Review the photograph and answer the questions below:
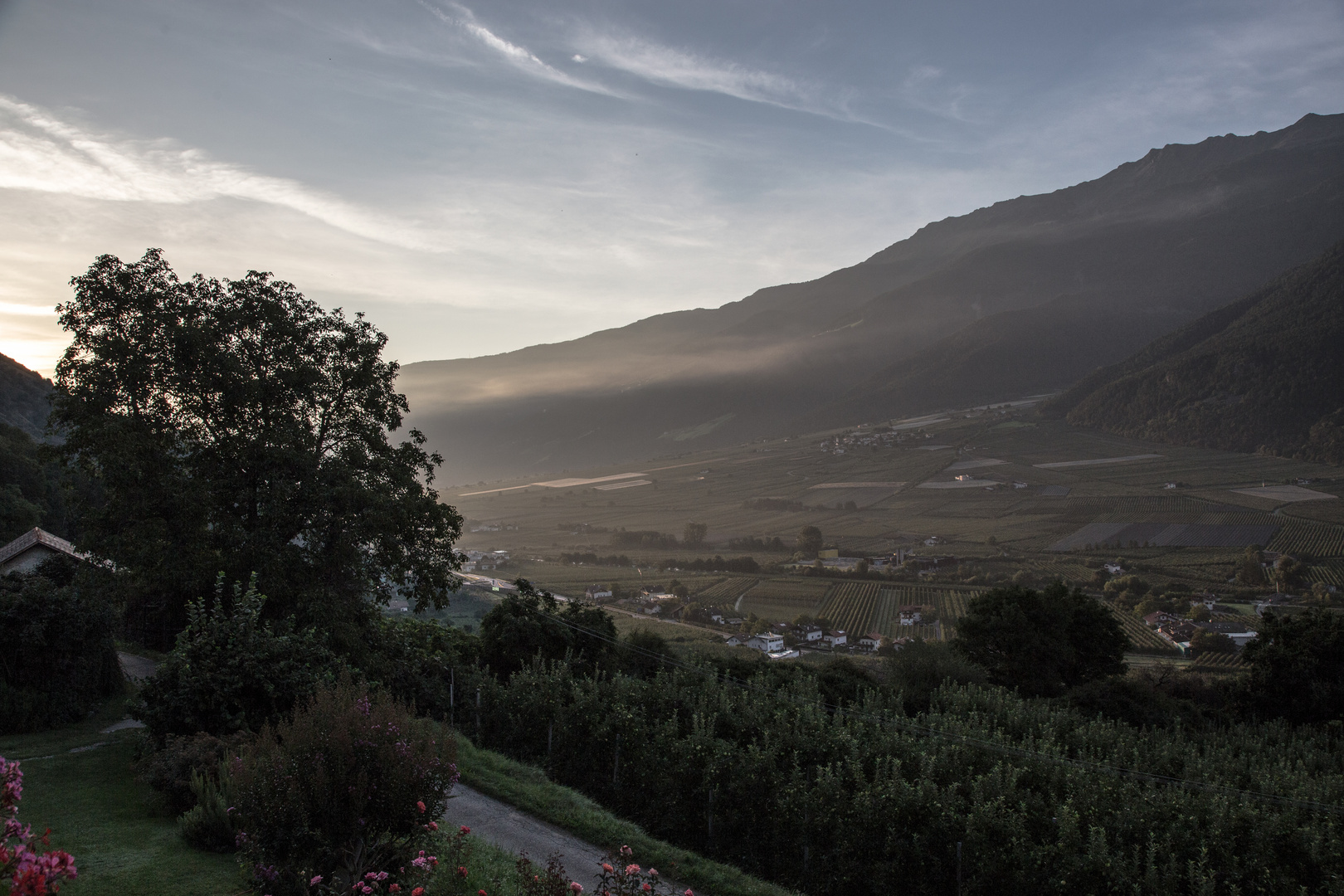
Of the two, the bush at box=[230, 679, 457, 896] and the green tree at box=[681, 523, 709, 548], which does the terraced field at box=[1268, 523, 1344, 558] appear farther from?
the bush at box=[230, 679, 457, 896]

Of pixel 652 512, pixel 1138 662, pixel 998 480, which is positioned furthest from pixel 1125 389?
pixel 1138 662

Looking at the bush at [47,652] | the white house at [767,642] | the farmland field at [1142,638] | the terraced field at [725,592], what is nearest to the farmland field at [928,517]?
the farmland field at [1142,638]

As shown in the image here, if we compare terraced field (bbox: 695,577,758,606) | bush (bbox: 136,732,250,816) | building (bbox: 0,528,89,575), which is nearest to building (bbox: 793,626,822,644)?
terraced field (bbox: 695,577,758,606)

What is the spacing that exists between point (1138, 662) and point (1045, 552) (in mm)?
39784

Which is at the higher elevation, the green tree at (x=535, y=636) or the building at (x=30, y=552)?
the building at (x=30, y=552)

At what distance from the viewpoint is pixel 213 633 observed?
10.9 m

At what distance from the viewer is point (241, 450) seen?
57.5ft

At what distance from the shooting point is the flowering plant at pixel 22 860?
3039 mm

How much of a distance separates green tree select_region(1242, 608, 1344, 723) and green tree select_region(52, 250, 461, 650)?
29.2 m

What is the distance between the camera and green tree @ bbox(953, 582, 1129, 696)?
32531 millimetres

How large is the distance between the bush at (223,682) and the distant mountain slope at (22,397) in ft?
187

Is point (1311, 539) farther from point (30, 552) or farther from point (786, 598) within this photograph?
point (30, 552)

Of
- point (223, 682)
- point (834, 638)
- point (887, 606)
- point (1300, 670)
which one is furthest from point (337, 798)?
point (887, 606)

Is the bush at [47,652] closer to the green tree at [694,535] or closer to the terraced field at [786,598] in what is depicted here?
the terraced field at [786,598]
